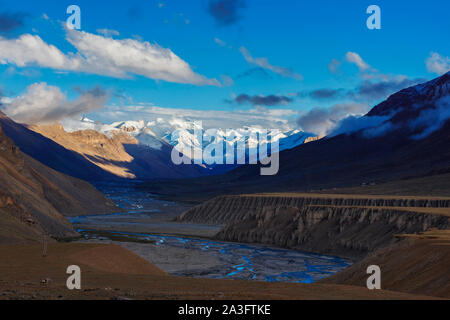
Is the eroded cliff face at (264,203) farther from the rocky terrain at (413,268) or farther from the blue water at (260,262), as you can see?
the rocky terrain at (413,268)

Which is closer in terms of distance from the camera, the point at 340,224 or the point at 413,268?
the point at 413,268

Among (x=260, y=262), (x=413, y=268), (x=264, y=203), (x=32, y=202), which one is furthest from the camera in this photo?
(x=264, y=203)

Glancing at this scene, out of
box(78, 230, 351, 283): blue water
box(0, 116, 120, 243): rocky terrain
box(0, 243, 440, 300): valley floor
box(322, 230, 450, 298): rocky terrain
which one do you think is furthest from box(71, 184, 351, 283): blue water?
box(0, 116, 120, 243): rocky terrain

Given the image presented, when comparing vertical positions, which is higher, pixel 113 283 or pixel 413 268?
pixel 413 268

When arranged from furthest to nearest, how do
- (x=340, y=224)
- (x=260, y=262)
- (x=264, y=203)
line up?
(x=264, y=203) < (x=340, y=224) < (x=260, y=262)

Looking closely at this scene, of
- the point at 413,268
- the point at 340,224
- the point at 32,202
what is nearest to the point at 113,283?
the point at 413,268

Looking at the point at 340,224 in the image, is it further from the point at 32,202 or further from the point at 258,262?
the point at 32,202
